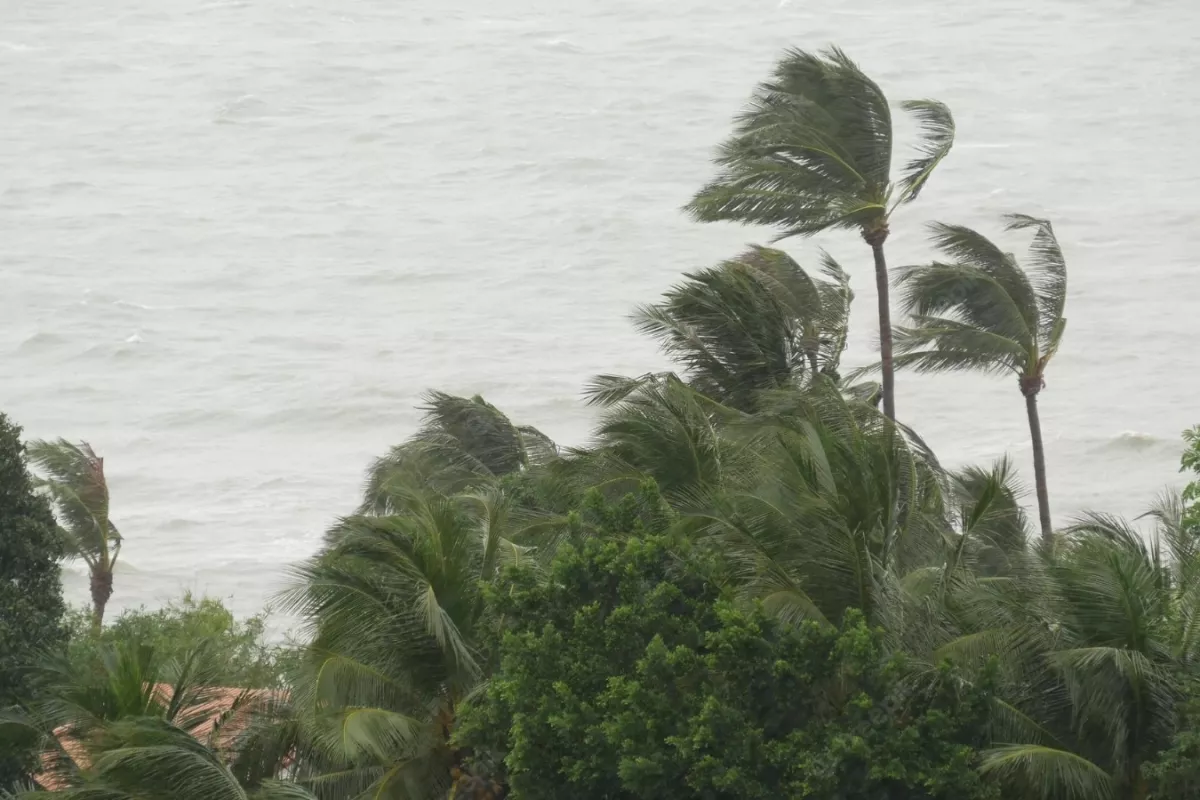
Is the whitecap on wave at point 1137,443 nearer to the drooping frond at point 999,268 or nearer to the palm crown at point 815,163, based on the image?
the drooping frond at point 999,268

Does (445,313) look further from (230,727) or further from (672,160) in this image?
(230,727)

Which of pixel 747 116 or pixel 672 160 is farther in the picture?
pixel 672 160

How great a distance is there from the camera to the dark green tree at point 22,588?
12.5 metres

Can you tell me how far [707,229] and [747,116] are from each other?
59388 mm

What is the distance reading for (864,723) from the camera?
9875 mm

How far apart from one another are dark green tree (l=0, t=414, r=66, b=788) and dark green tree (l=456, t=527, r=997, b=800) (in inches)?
153

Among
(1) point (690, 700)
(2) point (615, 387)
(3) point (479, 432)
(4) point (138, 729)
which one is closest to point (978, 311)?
(3) point (479, 432)

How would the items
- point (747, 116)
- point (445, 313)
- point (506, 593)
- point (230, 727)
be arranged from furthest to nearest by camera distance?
point (445, 313) < point (747, 116) < point (230, 727) < point (506, 593)

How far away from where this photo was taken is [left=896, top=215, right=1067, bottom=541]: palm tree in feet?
69.4

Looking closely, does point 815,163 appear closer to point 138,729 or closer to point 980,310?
point 980,310

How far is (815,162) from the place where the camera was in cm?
1930

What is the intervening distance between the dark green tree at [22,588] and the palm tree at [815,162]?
352 inches

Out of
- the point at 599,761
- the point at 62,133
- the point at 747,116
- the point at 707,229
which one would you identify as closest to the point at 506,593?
the point at 599,761

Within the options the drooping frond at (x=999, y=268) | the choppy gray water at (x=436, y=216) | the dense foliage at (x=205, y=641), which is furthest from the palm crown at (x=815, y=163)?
the choppy gray water at (x=436, y=216)
